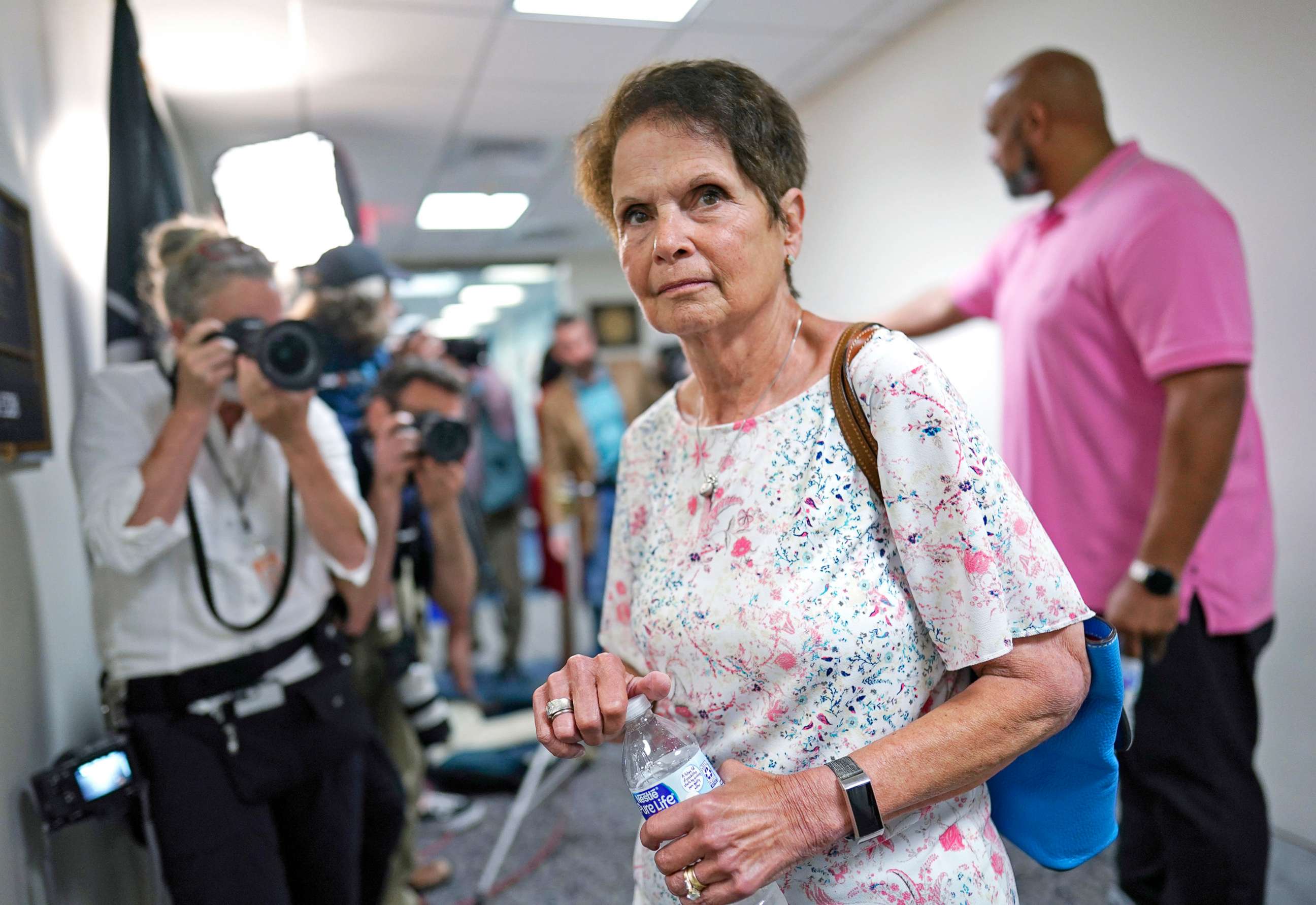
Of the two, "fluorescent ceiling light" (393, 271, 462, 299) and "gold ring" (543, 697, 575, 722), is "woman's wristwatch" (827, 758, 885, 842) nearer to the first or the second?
"gold ring" (543, 697, 575, 722)

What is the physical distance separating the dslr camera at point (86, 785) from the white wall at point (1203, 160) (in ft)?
3.86

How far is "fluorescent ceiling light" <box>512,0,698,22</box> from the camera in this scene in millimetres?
2717

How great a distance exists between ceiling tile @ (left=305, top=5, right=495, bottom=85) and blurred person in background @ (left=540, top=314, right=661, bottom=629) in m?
1.09

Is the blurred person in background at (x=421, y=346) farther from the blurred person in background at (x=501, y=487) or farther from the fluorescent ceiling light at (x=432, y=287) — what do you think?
the fluorescent ceiling light at (x=432, y=287)

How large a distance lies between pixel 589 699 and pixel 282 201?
2.42 metres

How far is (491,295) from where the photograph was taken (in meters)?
9.34

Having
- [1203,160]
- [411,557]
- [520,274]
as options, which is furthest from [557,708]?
[520,274]

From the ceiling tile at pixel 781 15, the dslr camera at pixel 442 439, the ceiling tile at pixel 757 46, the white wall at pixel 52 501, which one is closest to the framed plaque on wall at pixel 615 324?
the ceiling tile at pixel 757 46

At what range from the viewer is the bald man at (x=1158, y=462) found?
1.39 m

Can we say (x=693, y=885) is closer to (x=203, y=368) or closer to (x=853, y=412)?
(x=853, y=412)

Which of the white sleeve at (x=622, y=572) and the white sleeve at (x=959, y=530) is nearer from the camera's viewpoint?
the white sleeve at (x=959, y=530)

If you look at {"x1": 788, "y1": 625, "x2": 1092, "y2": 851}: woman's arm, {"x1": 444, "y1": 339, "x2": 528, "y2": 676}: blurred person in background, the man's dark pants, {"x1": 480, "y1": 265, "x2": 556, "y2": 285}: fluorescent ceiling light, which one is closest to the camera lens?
{"x1": 788, "y1": 625, "x2": 1092, "y2": 851}: woman's arm

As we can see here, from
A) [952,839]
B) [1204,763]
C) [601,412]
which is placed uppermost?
[601,412]

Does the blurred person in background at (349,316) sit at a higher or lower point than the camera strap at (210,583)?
higher
